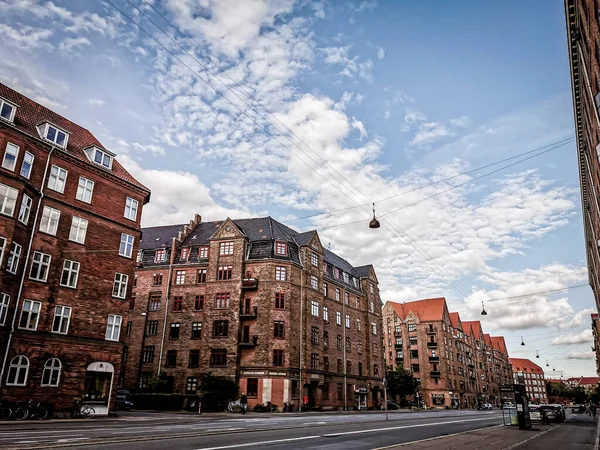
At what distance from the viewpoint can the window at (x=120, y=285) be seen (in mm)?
29156

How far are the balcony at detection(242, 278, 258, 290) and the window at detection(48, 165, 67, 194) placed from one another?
2115 centimetres

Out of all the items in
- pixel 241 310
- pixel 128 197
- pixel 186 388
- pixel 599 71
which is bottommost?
pixel 186 388

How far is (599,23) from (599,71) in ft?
5.78

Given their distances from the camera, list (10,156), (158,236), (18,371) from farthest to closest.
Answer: (158,236) < (10,156) < (18,371)

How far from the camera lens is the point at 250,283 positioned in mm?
43812

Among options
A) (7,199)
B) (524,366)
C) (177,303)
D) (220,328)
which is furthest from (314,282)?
(524,366)

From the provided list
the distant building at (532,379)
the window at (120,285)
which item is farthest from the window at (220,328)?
the distant building at (532,379)

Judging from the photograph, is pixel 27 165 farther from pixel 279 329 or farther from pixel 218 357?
pixel 279 329

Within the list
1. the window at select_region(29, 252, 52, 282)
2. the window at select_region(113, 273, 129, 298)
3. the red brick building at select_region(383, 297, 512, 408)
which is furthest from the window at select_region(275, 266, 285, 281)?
the red brick building at select_region(383, 297, 512, 408)

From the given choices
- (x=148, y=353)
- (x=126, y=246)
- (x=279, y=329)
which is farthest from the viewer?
(x=148, y=353)

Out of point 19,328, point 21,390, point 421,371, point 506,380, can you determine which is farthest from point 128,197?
point 506,380

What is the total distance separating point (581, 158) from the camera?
89.8ft

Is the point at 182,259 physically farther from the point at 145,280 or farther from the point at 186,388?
the point at 186,388

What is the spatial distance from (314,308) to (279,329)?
6.80m
